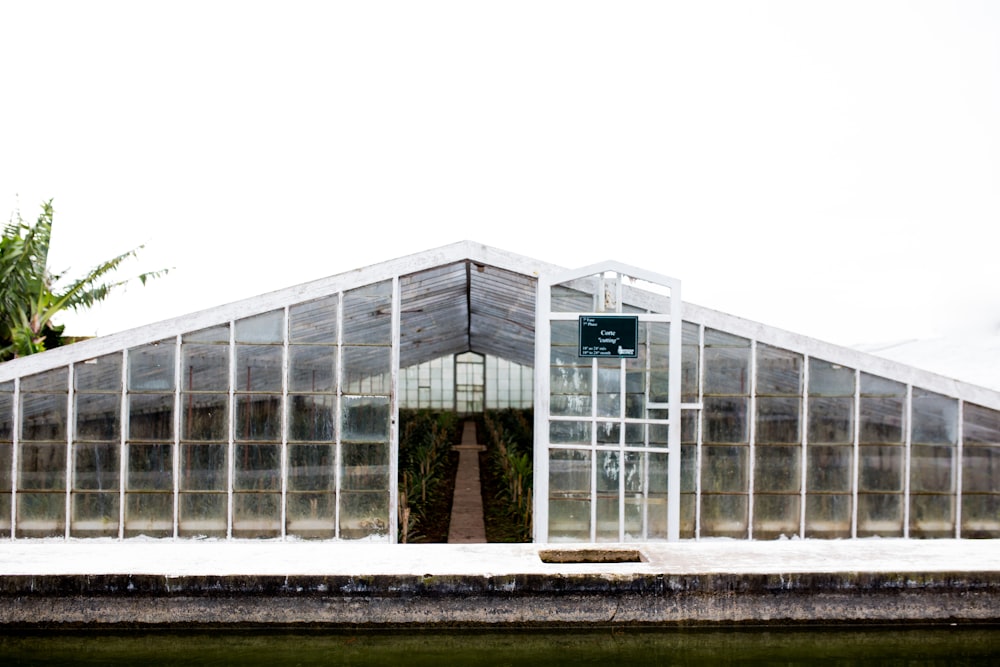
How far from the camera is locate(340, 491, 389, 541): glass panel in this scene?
8.85 meters

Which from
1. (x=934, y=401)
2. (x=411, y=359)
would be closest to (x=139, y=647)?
(x=934, y=401)

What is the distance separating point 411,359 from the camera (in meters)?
20.7

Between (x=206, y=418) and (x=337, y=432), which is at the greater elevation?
(x=206, y=418)

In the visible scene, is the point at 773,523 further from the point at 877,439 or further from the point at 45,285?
the point at 45,285

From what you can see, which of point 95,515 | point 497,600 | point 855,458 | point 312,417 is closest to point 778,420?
point 855,458

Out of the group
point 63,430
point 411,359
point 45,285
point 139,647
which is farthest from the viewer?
point 411,359

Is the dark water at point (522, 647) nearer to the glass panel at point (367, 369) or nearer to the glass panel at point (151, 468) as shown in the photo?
the glass panel at point (151, 468)

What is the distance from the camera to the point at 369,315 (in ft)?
29.3

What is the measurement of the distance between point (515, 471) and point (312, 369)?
4.88 m

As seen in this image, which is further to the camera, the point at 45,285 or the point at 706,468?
the point at 45,285

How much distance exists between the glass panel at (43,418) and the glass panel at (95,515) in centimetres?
65

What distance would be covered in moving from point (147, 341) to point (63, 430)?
4.06 ft

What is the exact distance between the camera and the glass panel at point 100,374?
857 cm

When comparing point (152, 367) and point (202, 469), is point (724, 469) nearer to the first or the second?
point (202, 469)
